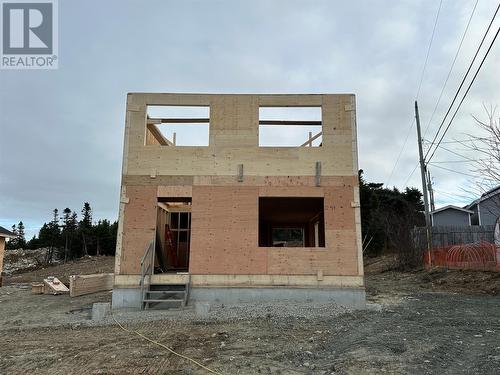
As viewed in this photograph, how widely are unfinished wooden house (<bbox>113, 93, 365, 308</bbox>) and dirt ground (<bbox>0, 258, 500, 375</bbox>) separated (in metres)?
1.46

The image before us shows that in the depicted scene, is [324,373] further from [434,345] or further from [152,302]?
Answer: [152,302]

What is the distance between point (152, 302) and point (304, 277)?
155 inches

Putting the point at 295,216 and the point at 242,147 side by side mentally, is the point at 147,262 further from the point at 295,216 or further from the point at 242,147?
the point at 295,216

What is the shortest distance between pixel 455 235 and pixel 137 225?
1848 centimetres

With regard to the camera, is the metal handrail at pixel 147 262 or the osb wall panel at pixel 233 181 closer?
the metal handrail at pixel 147 262

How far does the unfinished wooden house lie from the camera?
10383 millimetres

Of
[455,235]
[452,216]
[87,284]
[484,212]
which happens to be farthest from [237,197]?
[452,216]

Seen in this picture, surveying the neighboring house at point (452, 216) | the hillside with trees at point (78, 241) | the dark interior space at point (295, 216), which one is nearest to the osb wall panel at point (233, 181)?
the dark interior space at point (295, 216)

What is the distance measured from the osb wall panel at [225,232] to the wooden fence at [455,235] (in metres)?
13.9

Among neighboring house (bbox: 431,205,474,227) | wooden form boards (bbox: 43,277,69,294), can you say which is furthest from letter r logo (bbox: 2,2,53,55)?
neighboring house (bbox: 431,205,474,227)

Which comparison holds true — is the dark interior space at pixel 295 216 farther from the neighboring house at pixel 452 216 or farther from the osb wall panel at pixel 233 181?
the neighboring house at pixel 452 216

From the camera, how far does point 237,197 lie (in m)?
10.9

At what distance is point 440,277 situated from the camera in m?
16.4

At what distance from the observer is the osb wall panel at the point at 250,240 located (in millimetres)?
10477
